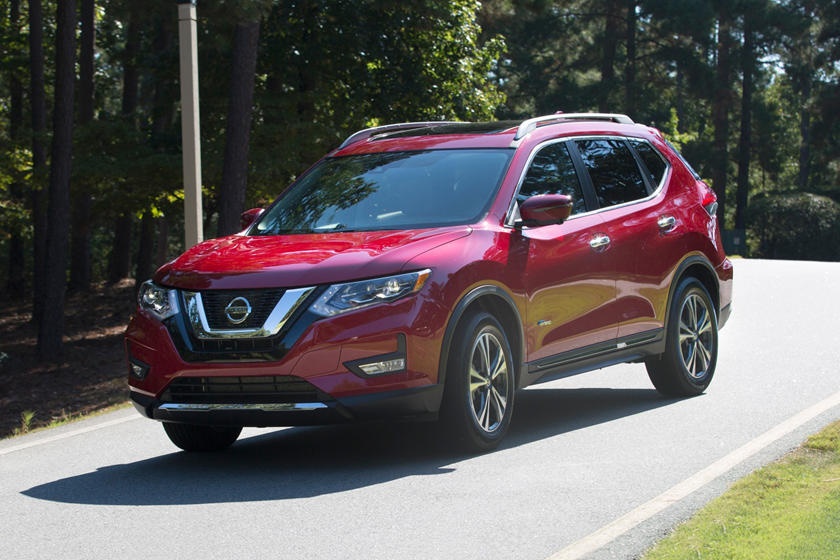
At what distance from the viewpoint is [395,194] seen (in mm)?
8742

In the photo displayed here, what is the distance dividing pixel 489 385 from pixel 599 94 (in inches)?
1760

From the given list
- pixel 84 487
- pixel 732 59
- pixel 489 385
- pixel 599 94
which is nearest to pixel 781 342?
pixel 489 385

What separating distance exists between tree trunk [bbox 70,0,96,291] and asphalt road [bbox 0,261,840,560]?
777 inches

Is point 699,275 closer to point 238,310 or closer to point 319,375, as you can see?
point 319,375

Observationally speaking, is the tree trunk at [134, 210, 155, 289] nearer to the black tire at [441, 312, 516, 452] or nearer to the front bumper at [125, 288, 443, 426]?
the black tire at [441, 312, 516, 452]

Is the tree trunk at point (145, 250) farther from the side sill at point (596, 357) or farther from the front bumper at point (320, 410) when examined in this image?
the front bumper at point (320, 410)

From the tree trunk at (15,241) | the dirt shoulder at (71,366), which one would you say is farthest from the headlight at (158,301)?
the tree trunk at (15,241)

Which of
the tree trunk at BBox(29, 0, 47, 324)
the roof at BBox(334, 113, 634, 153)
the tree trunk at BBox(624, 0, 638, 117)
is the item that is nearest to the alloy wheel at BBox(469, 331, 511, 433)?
the roof at BBox(334, 113, 634, 153)

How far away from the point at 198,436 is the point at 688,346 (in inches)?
155

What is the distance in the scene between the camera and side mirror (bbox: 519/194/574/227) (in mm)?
8336

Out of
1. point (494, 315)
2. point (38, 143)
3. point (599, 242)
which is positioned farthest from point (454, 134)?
A: point (38, 143)

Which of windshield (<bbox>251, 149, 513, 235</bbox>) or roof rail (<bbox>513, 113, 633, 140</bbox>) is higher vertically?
roof rail (<bbox>513, 113, 633, 140</bbox>)

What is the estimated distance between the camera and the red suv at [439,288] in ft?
24.4

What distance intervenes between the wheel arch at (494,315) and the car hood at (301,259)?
0.37 meters
